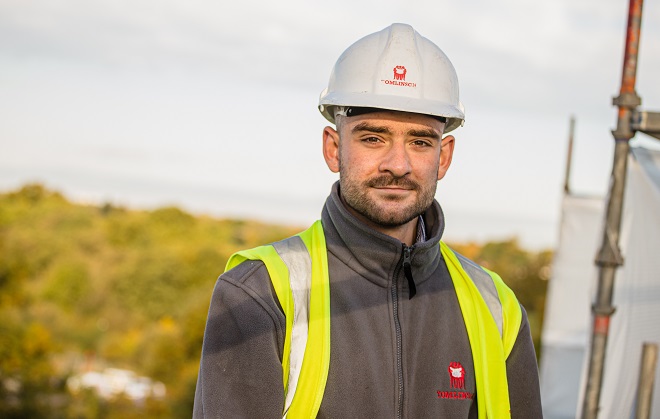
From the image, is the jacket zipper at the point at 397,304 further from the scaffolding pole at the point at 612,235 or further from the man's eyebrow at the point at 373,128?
the scaffolding pole at the point at 612,235

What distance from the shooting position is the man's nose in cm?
302

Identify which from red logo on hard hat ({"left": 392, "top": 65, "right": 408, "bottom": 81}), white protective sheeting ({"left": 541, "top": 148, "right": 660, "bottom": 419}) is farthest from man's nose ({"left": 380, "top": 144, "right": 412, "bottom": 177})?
white protective sheeting ({"left": 541, "top": 148, "right": 660, "bottom": 419})

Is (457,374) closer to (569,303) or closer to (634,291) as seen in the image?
(634,291)

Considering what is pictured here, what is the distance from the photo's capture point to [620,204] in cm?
575

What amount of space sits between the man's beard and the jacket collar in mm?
46

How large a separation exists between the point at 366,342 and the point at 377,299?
0.46 ft

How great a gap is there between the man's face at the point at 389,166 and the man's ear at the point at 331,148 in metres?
0.08

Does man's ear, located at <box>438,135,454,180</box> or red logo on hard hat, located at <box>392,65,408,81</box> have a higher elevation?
red logo on hard hat, located at <box>392,65,408,81</box>

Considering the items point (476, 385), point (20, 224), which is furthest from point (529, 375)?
point (20, 224)

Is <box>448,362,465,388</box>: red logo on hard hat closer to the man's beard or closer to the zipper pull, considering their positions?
the zipper pull

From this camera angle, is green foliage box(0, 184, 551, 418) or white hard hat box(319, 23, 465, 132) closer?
white hard hat box(319, 23, 465, 132)

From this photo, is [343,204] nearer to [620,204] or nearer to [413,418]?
[413,418]

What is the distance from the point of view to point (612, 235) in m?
5.75

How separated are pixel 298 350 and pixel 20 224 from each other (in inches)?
3682
